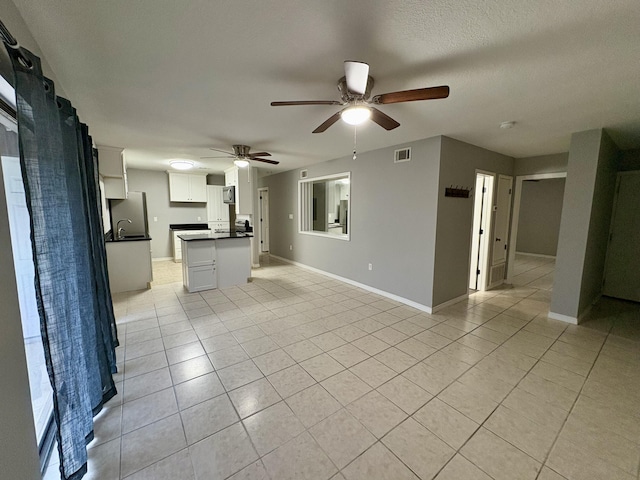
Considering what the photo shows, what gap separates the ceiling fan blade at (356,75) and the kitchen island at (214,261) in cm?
368

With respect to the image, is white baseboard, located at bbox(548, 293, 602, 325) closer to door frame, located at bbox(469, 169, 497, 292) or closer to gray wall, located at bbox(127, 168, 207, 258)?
door frame, located at bbox(469, 169, 497, 292)

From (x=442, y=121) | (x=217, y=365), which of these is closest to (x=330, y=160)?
(x=442, y=121)

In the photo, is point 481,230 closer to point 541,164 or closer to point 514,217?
point 514,217

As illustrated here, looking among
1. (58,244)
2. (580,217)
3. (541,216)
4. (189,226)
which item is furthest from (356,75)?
(541,216)

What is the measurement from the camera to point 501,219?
484 centimetres

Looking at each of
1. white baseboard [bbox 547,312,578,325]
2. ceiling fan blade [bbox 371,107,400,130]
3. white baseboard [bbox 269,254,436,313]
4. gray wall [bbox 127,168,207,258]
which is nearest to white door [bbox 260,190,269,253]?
white baseboard [bbox 269,254,436,313]

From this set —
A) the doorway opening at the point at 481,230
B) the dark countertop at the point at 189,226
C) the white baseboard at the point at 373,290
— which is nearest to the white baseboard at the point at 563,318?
the doorway opening at the point at 481,230

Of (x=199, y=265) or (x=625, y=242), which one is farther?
(x=199, y=265)

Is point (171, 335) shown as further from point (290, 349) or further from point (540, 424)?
point (540, 424)

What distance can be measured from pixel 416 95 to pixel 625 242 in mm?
5200

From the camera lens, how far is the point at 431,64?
1.79 meters

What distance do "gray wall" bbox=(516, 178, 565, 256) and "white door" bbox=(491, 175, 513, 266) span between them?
3554 mm

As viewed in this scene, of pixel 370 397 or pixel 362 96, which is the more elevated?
pixel 362 96

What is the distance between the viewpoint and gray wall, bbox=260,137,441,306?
363 cm
